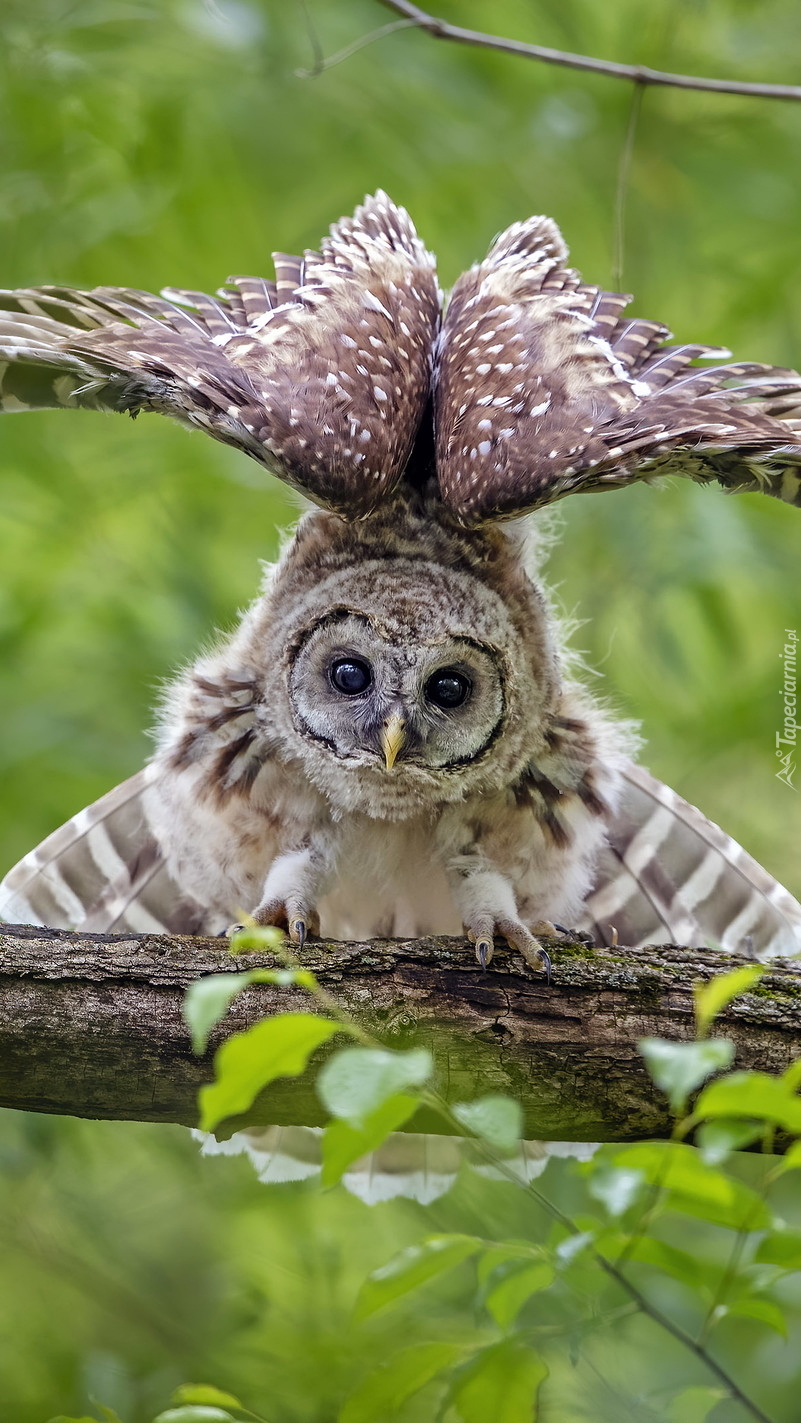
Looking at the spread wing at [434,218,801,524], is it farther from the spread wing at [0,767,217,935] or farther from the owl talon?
the spread wing at [0,767,217,935]

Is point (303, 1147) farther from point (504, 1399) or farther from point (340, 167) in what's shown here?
point (340, 167)

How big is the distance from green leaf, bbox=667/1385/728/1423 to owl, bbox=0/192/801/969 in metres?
0.83

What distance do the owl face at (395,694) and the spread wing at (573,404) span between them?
1.18 ft

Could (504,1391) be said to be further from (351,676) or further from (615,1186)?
(351,676)

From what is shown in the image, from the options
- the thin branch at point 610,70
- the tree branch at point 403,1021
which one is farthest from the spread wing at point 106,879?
the thin branch at point 610,70

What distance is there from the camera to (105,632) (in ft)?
10.8

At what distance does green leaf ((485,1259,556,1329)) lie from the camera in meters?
1.31

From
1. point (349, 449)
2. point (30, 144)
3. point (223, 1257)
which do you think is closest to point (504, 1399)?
point (349, 449)

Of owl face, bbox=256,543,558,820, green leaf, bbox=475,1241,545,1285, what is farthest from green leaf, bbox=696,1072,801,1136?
owl face, bbox=256,543,558,820

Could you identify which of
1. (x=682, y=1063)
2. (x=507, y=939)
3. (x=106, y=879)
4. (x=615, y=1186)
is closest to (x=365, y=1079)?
(x=682, y=1063)

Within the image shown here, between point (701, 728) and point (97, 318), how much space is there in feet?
6.46

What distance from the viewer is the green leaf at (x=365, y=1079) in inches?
37.3

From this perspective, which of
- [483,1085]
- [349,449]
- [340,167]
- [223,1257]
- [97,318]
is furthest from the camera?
[340,167]

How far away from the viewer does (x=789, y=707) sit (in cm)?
318
